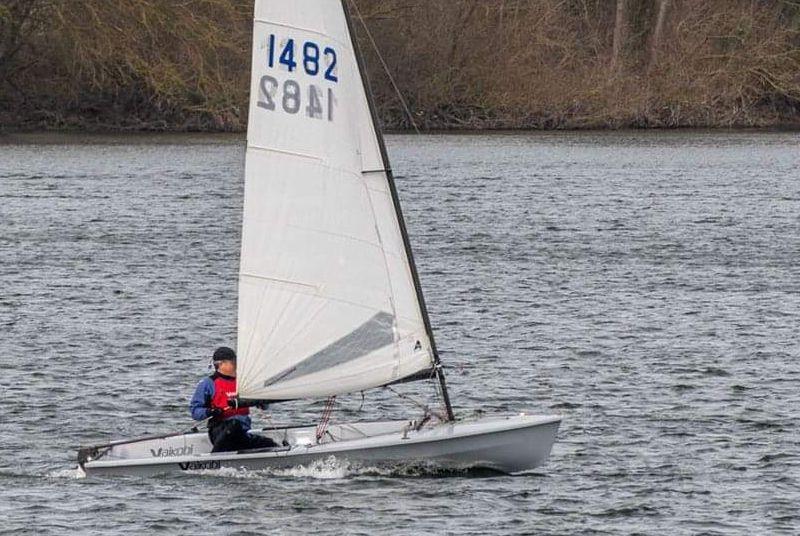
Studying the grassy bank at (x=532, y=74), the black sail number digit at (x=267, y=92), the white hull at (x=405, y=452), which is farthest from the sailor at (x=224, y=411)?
the grassy bank at (x=532, y=74)

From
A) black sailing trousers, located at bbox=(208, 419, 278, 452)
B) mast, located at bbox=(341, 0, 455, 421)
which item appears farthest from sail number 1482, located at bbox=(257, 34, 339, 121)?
black sailing trousers, located at bbox=(208, 419, 278, 452)

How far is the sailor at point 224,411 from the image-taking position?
19766 millimetres

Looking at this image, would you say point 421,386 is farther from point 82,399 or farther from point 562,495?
point 562,495

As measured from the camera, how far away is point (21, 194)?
60719mm

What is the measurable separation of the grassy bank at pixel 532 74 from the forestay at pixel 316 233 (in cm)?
6295

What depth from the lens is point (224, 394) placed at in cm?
1994

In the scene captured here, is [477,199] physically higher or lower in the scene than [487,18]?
lower

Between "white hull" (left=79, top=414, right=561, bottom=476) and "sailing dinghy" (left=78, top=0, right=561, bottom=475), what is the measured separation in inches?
0.8

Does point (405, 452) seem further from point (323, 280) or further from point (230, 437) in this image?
point (323, 280)

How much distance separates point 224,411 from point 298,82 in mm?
3908

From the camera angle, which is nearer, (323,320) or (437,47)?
(323,320)

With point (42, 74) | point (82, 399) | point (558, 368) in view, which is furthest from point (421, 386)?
point (42, 74)

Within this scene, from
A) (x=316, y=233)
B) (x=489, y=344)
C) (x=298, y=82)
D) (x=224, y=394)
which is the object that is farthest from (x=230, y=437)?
(x=489, y=344)

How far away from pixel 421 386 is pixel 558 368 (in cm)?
261
